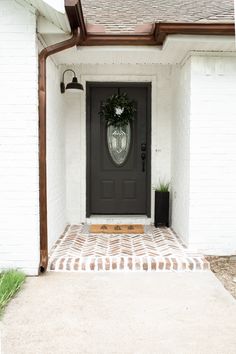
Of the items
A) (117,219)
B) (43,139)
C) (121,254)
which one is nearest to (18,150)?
(43,139)

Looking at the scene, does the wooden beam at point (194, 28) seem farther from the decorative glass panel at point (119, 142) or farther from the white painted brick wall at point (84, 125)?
the decorative glass panel at point (119, 142)

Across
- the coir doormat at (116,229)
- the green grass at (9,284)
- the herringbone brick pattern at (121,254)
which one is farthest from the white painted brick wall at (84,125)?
the green grass at (9,284)

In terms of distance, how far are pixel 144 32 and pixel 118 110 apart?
1.89 metres

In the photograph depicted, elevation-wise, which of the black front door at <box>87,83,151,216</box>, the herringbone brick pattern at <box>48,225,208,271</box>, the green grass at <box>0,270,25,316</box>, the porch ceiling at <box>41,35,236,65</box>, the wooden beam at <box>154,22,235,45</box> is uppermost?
the wooden beam at <box>154,22,235,45</box>

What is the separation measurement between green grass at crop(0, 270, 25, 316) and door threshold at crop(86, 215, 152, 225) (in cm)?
231

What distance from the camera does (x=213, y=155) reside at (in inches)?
181

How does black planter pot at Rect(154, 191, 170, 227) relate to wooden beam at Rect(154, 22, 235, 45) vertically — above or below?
below

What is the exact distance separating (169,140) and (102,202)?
1.53 metres

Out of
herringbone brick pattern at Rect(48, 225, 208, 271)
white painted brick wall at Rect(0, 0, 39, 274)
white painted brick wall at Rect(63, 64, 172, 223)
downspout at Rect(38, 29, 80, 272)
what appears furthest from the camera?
white painted brick wall at Rect(63, 64, 172, 223)

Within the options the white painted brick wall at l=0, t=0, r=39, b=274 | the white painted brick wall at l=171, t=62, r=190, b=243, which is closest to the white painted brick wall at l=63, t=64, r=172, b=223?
the white painted brick wall at l=171, t=62, r=190, b=243

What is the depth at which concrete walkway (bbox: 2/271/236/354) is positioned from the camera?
2531mm

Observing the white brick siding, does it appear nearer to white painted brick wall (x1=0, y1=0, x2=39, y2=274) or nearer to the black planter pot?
the black planter pot

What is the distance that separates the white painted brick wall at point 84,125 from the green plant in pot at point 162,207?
30cm

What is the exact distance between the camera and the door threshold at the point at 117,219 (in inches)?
239
